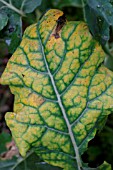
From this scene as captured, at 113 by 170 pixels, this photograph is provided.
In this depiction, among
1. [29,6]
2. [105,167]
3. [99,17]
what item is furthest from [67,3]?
[105,167]

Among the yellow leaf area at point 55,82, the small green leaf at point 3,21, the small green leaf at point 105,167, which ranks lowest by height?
the small green leaf at point 105,167

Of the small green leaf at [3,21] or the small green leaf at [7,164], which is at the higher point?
the small green leaf at [3,21]

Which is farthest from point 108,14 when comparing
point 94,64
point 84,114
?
point 84,114

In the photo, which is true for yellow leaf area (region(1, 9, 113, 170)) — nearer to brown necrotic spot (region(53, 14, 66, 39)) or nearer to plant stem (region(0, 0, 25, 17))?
brown necrotic spot (region(53, 14, 66, 39))

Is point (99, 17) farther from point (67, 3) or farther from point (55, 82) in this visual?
point (67, 3)

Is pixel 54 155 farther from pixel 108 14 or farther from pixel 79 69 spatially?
pixel 108 14

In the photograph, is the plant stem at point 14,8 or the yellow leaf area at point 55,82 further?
the plant stem at point 14,8

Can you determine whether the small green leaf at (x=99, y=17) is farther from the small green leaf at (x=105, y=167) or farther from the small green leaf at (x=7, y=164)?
the small green leaf at (x=7, y=164)

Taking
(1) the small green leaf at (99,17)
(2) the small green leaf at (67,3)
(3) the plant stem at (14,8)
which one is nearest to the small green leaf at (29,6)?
(3) the plant stem at (14,8)

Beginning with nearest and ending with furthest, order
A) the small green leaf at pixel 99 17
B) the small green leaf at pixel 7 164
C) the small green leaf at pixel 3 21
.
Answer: the small green leaf at pixel 99 17
the small green leaf at pixel 3 21
the small green leaf at pixel 7 164
